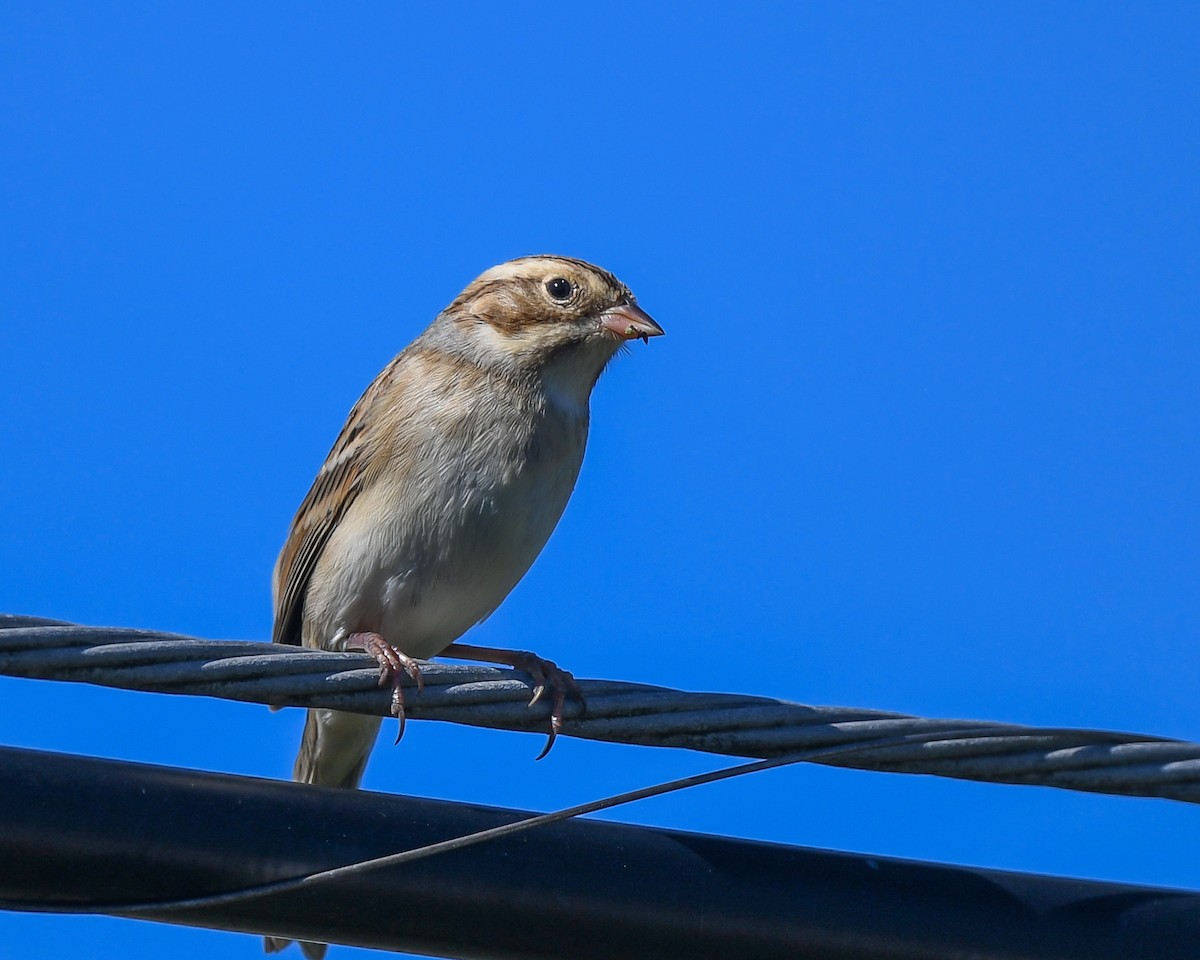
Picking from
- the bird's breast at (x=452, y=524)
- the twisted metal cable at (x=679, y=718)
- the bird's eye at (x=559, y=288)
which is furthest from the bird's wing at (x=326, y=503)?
the twisted metal cable at (x=679, y=718)

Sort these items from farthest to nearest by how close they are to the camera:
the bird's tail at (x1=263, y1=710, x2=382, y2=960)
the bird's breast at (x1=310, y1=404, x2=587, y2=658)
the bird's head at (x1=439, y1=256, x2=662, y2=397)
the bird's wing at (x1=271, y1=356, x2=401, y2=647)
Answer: the bird's tail at (x1=263, y1=710, x2=382, y2=960) → the bird's head at (x1=439, y1=256, x2=662, y2=397) → the bird's wing at (x1=271, y1=356, x2=401, y2=647) → the bird's breast at (x1=310, y1=404, x2=587, y2=658)

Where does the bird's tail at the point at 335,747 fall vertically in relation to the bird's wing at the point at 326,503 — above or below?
below

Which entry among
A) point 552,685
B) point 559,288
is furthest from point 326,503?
point 552,685

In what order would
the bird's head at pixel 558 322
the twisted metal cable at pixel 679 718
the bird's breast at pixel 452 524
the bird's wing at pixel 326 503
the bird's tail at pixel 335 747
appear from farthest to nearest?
the bird's tail at pixel 335 747 < the bird's head at pixel 558 322 < the bird's wing at pixel 326 503 < the bird's breast at pixel 452 524 < the twisted metal cable at pixel 679 718

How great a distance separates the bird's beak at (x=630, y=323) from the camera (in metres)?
6.06

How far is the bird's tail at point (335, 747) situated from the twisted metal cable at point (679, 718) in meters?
2.67

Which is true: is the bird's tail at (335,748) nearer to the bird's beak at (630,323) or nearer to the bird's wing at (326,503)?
the bird's wing at (326,503)

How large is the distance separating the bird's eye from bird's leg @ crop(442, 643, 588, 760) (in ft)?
4.74

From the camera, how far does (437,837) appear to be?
328cm

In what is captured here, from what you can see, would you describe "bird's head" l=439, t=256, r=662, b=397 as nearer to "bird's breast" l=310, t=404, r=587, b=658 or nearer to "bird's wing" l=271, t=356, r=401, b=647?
"bird's breast" l=310, t=404, r=587, b=658

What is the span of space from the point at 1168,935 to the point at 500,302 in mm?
3777

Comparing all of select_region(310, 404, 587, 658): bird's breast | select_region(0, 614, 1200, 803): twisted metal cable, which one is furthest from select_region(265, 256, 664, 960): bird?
select_region(0, 614, 1200, 803): twisted metal cable

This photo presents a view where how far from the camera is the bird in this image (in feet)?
18.2

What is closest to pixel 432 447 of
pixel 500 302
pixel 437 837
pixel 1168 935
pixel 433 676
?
pixel 500 302
